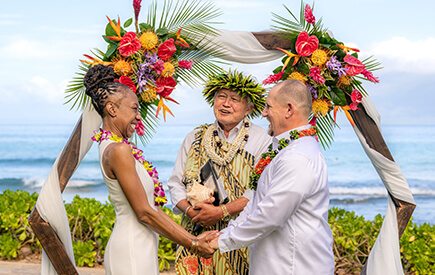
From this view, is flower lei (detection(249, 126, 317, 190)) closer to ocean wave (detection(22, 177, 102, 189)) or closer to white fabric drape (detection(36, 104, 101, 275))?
white fabric drape (detection(36, 104, 101, 275))

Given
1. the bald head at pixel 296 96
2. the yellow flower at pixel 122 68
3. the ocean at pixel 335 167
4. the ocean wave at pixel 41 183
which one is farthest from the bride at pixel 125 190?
the ocean wave at pixel 41 183

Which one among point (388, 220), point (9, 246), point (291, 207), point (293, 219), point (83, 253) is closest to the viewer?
point (291, 207)

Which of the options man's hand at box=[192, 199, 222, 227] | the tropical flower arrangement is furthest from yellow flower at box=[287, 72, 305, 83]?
man's hand at box=[192, 199, 222, 227]

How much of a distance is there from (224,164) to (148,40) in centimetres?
129

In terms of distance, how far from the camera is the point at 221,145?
4441mm

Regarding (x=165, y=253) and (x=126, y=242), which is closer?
(x=126, y=242)

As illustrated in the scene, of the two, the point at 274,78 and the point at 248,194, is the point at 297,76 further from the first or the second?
the point at 248,194

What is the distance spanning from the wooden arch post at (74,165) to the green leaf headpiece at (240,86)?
52cm

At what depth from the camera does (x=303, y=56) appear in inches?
172

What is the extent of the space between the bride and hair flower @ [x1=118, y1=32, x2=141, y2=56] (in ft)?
2.88

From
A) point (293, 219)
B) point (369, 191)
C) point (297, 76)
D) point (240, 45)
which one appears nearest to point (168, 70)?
point (240, 45)

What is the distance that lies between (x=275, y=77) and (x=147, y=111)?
127cm

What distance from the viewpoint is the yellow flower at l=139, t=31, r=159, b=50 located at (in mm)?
4328

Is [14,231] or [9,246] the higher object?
[14,231]
